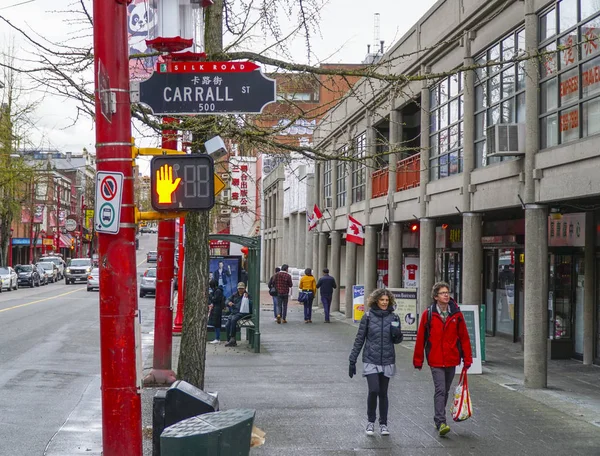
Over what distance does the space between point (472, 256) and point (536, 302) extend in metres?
3.31

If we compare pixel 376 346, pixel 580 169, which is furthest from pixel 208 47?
pixel 580 169

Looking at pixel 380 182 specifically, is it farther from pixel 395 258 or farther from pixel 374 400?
pixel 374 400

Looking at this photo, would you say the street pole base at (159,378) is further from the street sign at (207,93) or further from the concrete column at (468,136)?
the street sign at (207,93)

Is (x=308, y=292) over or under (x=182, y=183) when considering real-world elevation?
under

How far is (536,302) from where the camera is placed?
44.4 feet

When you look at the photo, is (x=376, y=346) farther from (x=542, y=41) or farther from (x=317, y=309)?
(x=317, y=309)

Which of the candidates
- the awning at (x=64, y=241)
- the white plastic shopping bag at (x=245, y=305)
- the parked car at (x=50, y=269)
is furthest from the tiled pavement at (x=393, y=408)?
the awning at (x=64, y=241)

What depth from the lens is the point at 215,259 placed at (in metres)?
22.8

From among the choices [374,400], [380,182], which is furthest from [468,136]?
[380,182]

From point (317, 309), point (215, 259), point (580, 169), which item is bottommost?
point (317, 309)

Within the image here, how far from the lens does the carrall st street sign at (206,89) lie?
7.63m

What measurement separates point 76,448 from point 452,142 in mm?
11964

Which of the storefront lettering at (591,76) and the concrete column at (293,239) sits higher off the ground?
the storefront lettering at (591,76)

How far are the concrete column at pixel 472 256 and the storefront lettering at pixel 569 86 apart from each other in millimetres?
4062
